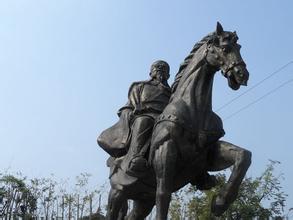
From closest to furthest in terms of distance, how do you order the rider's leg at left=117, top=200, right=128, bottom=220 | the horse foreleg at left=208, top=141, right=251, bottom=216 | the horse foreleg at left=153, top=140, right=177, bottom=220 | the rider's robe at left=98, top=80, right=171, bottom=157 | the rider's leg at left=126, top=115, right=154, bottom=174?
the horse foreleg at left=208, top=141, right=251, bottom=216 < the horse foreleg at left=153, top=140, right=177, bottom=220 < the rider's leg at left=126, top=115, right=154, bottom=174 < the rider's robe at left=98, top=80, right=171, bottom=157 < the rider's leg at left=117, top=200, right=128, bottom=220

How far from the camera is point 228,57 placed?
5.51 m

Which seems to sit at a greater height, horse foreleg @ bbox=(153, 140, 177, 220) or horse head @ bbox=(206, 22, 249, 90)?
horse head @ bbox=(206, 22, 249, 90)

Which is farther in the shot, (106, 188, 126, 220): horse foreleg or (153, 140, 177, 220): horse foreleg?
(106, 188, 126, 220): horse foreleg

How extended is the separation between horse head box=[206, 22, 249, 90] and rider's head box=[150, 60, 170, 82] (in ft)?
3.24

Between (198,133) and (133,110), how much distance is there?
1.17 meters

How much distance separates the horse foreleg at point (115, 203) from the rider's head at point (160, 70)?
1.52 metres

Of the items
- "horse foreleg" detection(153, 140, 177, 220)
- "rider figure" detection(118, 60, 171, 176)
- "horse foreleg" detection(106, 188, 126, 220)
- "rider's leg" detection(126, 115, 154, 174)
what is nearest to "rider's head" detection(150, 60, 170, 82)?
"rider figure" detection(118, 60, 171, 176)

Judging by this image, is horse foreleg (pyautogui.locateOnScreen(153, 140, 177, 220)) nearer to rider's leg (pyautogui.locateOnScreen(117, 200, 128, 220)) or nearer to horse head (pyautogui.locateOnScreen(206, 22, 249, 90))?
horse head (pyautogui.locateOnScreen(206, 22, 249, 90))

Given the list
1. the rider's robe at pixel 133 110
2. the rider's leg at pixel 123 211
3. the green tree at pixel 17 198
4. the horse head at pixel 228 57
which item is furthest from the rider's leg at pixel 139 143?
the green tree at pixel 17 198

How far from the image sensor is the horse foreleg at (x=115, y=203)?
21.6 feet

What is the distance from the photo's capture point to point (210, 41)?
5742 mm

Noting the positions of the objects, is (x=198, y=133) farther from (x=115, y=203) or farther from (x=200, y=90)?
(x=115, y=203)

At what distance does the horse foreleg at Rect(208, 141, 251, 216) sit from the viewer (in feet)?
17.6

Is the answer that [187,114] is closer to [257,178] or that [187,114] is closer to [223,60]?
[223,60]
